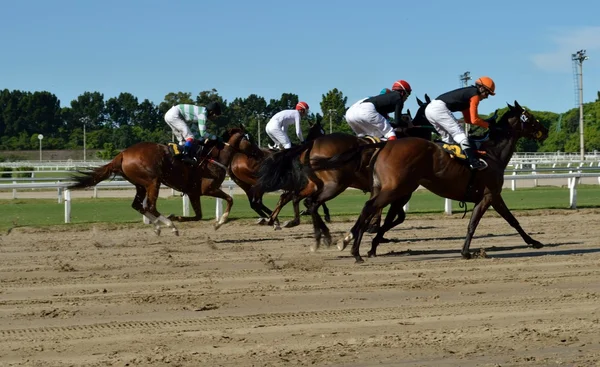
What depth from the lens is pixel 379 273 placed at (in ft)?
30.7

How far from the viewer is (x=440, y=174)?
1062 cm

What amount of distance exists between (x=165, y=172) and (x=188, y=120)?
0.95m

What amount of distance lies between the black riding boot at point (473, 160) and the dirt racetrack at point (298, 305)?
3.51ft

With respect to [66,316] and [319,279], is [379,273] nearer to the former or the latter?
[319,279]

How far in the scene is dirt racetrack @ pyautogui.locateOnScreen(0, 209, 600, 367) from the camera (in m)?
5.66

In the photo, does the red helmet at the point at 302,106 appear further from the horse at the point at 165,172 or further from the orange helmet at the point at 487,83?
the orange helmet at the point at 487,83

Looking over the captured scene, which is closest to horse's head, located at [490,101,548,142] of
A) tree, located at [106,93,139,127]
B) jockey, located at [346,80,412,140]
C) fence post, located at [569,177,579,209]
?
jockey, located at [346,80,412,140]

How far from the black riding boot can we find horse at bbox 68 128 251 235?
5.09 metres

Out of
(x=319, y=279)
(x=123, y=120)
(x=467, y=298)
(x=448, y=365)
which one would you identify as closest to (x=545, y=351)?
(x=448, y=365)

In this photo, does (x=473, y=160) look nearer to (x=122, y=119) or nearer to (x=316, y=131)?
(x=316, y=131)

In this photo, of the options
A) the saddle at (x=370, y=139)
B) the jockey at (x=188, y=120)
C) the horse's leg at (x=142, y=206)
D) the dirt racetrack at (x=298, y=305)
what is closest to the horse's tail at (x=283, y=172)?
the saddle at (x=370, y=139)

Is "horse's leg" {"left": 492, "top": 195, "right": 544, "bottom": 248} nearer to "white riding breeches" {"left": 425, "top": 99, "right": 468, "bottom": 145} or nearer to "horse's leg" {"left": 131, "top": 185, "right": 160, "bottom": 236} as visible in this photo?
"white riding breeches" {"left": 425, "top": 99, "right": 468, "bottom": 145}

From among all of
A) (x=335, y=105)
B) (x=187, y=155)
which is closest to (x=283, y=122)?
(x=187, y=155)

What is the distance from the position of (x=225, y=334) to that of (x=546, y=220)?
11.9 meters
